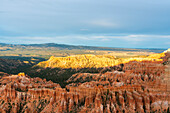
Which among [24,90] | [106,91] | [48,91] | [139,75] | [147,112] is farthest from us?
[139,75]

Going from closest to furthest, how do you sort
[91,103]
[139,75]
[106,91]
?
[91,103]
[106,91]
[139,75]

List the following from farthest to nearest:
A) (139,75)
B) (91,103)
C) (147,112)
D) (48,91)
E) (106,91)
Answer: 1. (139,75)
2. (48,91)
3. (106,91)
4. (91,103)
5. (147,112)

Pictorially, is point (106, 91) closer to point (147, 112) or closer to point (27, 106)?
point (147, 112)

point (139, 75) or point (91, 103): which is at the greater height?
point (139, 75)

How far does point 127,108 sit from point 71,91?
17.9 metres

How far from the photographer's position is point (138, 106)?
5066 centimetres

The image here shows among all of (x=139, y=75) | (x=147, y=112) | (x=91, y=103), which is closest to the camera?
(x=147, y=112)

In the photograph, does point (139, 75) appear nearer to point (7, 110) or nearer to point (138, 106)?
point (138, 106)

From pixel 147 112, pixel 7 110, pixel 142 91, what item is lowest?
pixel 7 110

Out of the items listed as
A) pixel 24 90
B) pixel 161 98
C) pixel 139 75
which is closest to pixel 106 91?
pixel 161 98

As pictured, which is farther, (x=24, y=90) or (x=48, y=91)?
(x=24, y=90)

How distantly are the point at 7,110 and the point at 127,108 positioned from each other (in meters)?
35.6

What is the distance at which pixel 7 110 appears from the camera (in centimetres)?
5903

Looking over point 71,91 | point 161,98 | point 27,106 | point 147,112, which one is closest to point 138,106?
point 147,112
